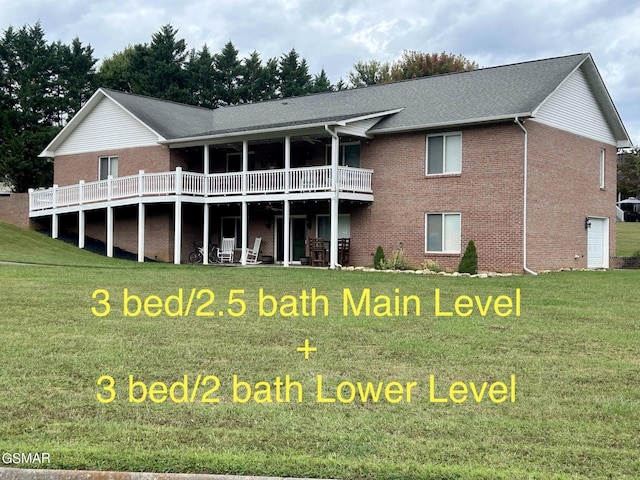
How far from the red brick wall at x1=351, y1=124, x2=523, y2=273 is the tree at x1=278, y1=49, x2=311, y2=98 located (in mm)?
33400

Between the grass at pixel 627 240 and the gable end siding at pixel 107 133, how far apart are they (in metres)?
21.6

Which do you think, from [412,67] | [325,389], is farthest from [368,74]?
[325,389]

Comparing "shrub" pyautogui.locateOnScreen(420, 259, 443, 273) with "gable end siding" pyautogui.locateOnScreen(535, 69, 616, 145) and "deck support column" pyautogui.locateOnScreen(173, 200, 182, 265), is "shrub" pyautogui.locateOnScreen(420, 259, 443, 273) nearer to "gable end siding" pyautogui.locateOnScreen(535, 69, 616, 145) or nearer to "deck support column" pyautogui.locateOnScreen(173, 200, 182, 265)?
"gable end siding" pyautogui.locateOnScreen(535, 69, 616, 145)

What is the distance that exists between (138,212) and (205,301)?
16964mm

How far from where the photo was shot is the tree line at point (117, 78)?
46.7 m

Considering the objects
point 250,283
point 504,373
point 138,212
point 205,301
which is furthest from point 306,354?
point 138,212

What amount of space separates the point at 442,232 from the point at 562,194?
14.8 feet

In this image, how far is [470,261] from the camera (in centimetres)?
2141

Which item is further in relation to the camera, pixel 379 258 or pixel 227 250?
pixel 227 250

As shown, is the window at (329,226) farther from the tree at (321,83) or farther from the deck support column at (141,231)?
the tree at (321,83)

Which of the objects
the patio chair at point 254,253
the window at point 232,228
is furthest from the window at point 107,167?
the patio chair at point 254,253

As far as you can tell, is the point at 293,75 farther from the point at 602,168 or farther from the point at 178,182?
the point at 602,168

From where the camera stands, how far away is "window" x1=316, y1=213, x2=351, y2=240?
84.5ft

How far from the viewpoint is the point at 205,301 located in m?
13.1
